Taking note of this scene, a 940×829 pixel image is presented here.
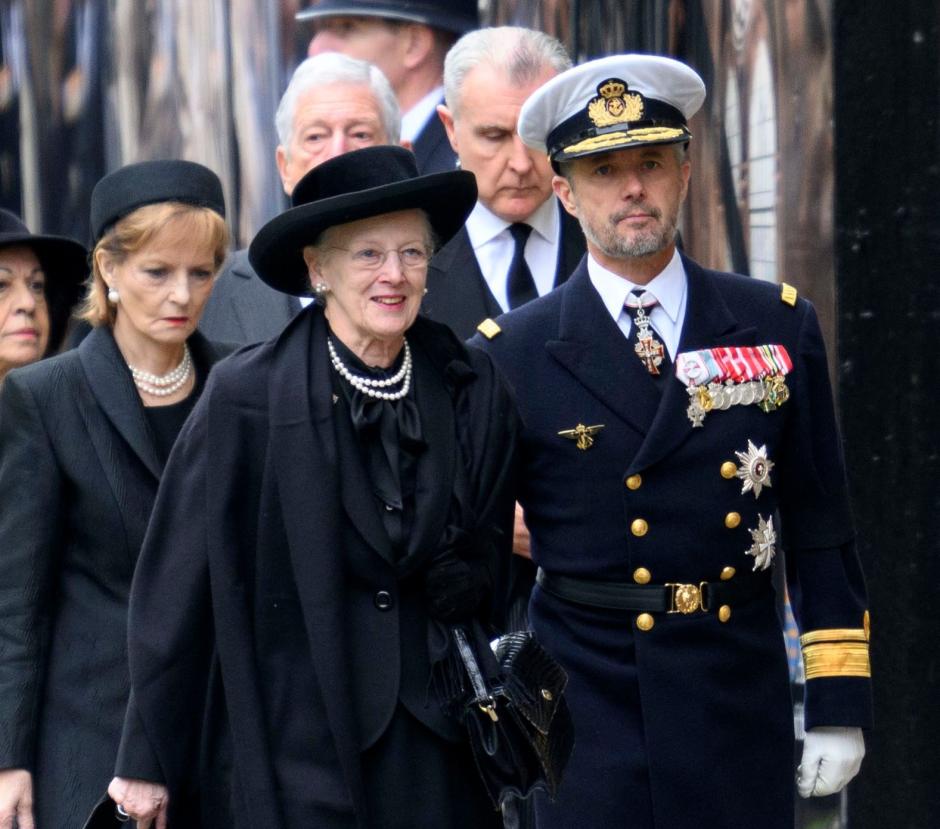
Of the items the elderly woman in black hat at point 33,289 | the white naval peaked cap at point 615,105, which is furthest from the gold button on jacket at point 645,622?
the elderly woman in black hat at point 33,289

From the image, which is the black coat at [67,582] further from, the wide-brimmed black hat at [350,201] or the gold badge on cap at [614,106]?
the gold badge on cap at [614,106]

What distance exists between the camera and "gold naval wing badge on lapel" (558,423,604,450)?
4.38 meters

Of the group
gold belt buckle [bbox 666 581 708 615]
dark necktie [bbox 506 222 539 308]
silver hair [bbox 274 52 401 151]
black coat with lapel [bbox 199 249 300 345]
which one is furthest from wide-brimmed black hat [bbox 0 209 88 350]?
gold belt buckle [bbox 666 581 708 615]

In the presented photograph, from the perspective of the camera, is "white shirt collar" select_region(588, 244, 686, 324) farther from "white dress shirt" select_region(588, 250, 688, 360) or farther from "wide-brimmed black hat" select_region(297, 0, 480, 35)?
"wide-brimmed black hat" select_region(297, 0, 480, 35)

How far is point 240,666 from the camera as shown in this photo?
393 centimetres

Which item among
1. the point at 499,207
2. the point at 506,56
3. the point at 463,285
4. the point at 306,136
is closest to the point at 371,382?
the point at 463,285

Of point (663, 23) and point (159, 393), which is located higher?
point (663, 23)

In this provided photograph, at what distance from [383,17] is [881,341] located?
238cm

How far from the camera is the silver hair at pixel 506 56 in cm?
556

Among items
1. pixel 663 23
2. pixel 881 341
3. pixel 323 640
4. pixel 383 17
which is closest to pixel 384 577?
pixel 323 640

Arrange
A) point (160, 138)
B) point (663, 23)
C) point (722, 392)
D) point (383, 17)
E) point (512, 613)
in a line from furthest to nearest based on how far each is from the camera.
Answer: point (160, 138), point (383, 17), point (663, 23), point (512, 613), point (722, 392)

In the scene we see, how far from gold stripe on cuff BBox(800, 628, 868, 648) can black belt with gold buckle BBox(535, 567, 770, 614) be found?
178 mm

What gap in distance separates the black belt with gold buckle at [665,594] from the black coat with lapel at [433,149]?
2.77 m

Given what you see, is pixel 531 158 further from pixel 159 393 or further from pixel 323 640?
pixel 323 640
